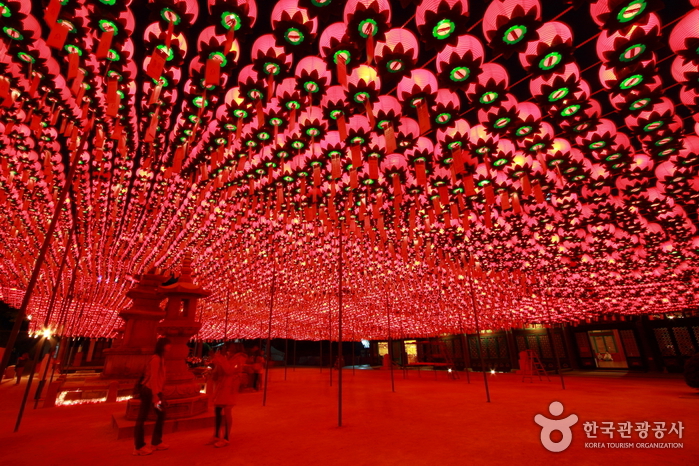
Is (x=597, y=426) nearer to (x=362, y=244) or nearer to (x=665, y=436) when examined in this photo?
(x=665, y=436)

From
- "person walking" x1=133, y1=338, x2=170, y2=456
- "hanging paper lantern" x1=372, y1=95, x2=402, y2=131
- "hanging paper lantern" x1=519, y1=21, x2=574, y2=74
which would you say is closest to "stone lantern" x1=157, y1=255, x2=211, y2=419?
"person walking" x1=133, y1=338, x2=170, y2=456

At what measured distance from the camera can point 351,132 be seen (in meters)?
4.59

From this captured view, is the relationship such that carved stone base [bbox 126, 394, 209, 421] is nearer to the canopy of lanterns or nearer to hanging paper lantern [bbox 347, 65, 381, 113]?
the canopy of lanterns

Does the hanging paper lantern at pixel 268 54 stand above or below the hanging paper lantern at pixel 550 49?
above

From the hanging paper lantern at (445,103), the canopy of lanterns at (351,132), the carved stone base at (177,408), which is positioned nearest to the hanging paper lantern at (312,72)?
the canopy of lanterns at (351,132)

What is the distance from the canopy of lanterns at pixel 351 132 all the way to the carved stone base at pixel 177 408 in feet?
9.88

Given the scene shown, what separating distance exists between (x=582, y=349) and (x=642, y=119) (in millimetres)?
26648

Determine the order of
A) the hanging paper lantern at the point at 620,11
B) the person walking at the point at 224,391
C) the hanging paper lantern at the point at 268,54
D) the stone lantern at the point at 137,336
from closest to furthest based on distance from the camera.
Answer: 1. the hanging paper lantern at the point at 620,11
2. the hanging paper lantern at the point at 268,54
3. the person walking at the point at 224,391
4. the stone lantern at the point at 137,336

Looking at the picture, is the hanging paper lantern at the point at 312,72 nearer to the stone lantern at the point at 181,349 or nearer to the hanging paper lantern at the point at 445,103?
the hanging paper lantern at the point at 445,103

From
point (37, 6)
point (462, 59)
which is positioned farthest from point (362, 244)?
point (37, 6)

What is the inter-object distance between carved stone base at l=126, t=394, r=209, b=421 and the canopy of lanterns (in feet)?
9.88

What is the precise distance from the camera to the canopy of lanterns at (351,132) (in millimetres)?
3066

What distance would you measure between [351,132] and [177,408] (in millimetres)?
5564

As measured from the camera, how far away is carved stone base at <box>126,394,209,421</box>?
5258 mm
